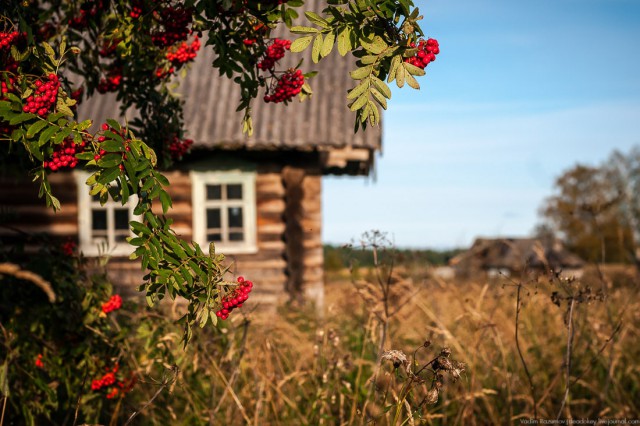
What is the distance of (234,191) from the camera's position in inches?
352

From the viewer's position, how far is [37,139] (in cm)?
217

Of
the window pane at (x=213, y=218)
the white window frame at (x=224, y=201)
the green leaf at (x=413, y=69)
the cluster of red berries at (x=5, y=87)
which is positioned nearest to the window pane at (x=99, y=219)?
the white window frame at (x=224, y=201)

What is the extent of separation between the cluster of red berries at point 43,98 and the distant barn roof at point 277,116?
567 cm

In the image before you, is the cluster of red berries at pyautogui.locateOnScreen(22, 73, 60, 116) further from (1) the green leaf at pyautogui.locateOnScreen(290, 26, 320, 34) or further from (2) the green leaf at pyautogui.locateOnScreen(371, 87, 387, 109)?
(2) the green leaf at pyautogui.locateOnScreen(371, 87, 387, 109)

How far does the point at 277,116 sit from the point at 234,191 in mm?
1152

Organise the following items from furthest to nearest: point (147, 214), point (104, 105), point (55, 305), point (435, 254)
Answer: point (104, 105), point (435, 254), point (55, 305), point (147, 214)

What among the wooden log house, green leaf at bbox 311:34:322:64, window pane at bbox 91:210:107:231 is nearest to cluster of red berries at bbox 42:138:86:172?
green leaf at bbox 311:34:322:64

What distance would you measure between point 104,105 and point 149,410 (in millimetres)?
6482

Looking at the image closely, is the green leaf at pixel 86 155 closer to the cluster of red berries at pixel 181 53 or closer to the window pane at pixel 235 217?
the cluster of red berries at pixel 181 53

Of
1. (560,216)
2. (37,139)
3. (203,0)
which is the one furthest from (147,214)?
(560,216)

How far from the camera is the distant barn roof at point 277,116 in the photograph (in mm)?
8219

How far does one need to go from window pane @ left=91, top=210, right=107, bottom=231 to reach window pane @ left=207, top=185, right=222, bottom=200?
140 centimetres

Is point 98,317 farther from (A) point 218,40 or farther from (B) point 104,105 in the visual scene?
(B) point 104,105

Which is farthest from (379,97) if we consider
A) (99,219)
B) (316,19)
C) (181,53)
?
(99,219)
